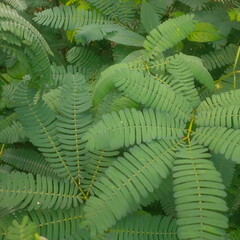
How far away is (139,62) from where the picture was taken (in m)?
1.60

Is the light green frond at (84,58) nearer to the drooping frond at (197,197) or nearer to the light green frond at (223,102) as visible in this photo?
the light green frond at (223,102)

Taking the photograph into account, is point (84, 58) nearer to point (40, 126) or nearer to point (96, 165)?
point (40, 126)


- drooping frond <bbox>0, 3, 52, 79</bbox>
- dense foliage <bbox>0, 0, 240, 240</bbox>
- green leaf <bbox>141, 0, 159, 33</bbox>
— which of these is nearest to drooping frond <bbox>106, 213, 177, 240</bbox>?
dense foliage <bbox>0, 0, 240, 240</bbox>

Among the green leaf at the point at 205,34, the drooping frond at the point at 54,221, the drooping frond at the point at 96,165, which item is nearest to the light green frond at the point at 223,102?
the drooping frond at the point at 96,165

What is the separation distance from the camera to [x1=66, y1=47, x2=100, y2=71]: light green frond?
197 centimetres

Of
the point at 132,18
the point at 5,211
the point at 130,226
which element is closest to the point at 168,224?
the point at 130,226

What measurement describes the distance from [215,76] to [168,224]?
1139 millimetres

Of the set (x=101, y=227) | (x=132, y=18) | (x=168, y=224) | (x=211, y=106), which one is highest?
(x=132, y=18)

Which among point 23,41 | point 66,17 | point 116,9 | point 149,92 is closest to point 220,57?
point 116,9

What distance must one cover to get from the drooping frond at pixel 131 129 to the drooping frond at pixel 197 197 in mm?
100

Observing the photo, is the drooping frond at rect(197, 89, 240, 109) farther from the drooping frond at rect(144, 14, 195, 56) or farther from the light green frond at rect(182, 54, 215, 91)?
the drooping frond at rect(144, 14, 195, 56)

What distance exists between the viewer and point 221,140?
115cm

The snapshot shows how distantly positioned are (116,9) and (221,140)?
1.16 metres

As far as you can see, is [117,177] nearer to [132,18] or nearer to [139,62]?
[139,62]
